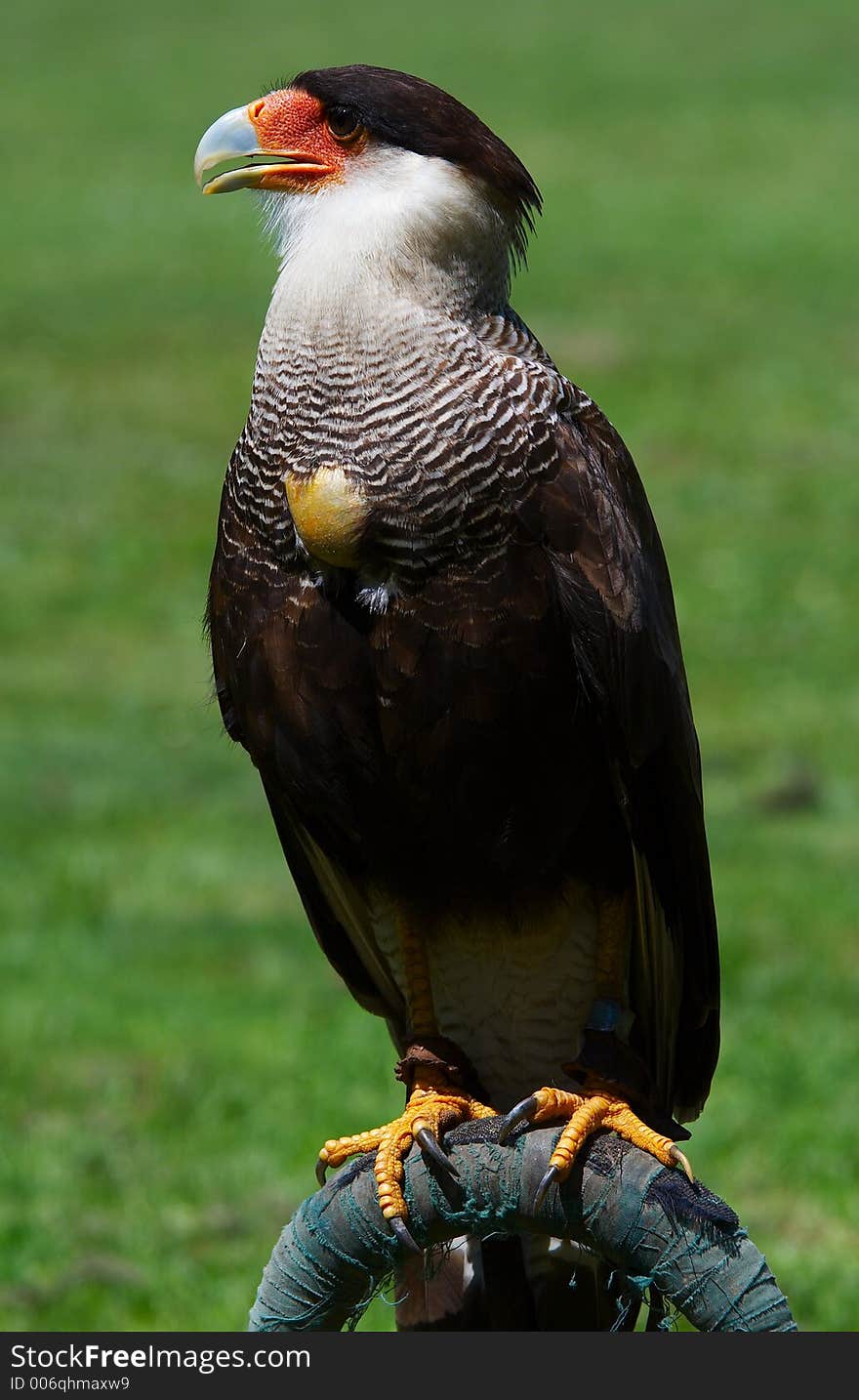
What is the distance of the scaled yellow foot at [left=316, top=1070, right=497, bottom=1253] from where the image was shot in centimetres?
264

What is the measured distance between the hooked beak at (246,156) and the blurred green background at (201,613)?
0.89 metres

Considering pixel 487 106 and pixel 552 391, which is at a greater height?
pixel 487 106

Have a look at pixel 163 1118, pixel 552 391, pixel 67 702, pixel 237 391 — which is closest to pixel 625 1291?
pixel 552 391

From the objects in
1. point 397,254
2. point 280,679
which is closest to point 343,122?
point 397,254

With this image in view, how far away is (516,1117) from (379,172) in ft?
4.78

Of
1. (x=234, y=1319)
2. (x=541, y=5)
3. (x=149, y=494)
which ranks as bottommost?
(x=234, y=1319)

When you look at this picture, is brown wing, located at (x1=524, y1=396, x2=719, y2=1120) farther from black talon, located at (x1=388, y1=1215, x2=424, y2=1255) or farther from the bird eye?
black talon, located at (x1=388, y1=1215, x2=424, y2=1255)

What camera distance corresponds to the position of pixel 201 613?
10.5 metres

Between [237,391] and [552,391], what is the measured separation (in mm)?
11326

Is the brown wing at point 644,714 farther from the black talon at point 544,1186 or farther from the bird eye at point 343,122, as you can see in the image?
the black talon at point 544,1186

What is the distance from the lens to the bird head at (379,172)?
113 inches

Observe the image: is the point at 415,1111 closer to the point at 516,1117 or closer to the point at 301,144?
the point at 516,1117
